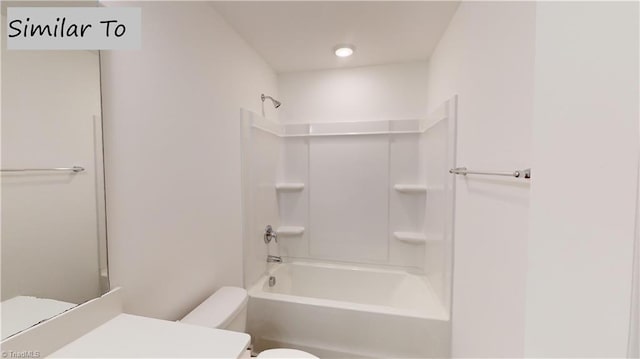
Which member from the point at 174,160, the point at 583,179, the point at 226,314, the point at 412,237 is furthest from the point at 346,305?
the point at 583,179

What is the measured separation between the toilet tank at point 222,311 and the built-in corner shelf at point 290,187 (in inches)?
43.9

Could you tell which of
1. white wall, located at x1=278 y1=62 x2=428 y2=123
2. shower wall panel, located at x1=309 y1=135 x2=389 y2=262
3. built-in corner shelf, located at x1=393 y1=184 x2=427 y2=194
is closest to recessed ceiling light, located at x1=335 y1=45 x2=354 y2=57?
white wall, located at x1=278 y1=62 x2=428 y2=123

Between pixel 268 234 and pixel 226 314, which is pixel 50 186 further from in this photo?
pixel 268 234

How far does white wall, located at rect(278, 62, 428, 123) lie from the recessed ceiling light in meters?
0.33

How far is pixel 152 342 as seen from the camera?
0.81m

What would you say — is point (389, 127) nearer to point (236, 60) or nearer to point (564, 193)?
point (236, 60)

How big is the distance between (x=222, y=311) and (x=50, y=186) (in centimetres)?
90

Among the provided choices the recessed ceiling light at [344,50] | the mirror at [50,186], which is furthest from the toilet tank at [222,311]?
the recessed ceiling light at [344,50]

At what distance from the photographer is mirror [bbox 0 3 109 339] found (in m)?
0.70

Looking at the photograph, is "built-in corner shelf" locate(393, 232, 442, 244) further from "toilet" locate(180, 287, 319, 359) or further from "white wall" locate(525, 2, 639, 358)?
"white wall" locate(525, 2, 639, 358)

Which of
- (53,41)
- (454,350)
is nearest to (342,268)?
(454,350)

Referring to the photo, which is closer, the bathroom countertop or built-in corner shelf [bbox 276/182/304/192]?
the bathroom countertop

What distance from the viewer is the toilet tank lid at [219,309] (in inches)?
47.5

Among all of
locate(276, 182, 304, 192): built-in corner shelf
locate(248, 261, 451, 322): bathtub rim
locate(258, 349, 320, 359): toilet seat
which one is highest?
locate(276, 182, 304, 192): built-in corner shelf
